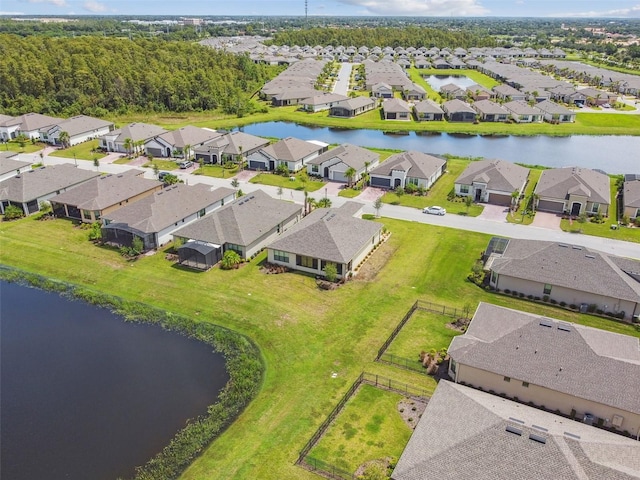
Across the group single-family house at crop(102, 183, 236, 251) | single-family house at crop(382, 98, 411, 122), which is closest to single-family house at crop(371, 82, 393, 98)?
single-family house at crop(382, 98, 411, 122)

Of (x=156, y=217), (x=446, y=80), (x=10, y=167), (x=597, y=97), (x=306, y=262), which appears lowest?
(x=306, y=262)

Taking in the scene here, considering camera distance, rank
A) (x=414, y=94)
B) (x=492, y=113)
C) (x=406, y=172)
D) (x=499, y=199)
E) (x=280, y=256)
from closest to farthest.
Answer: (x=280, y=256), (x=499, y=199), (x=406, y=172), (x=492, y=113), (x=414, y=94)

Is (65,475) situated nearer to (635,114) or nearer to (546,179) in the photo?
(546,179)

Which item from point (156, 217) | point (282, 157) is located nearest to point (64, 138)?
point (282, 157)

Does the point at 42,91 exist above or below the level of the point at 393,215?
above

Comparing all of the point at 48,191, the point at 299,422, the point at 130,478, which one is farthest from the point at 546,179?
the point at 48,191

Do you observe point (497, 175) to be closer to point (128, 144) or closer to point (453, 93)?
point (128, 144)

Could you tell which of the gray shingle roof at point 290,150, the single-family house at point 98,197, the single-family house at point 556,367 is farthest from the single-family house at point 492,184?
the single-family house at point 98,197

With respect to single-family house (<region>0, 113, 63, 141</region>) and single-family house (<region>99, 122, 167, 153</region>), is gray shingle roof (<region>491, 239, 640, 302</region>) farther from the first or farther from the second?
single-family house (<region>0, 113, 63, 141</region>)

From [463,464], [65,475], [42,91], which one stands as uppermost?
[42,91]
